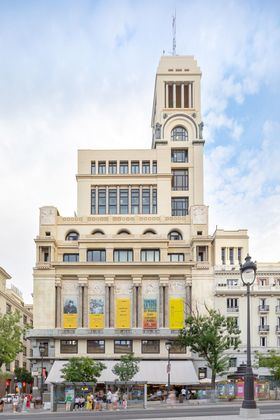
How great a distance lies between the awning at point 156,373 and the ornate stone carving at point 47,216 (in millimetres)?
20770

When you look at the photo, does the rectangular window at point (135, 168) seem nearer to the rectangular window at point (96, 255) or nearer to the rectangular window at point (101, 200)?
the rectangular window at point (101, 200)

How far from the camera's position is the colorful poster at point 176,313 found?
97500mm

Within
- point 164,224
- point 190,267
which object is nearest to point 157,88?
point 164,224

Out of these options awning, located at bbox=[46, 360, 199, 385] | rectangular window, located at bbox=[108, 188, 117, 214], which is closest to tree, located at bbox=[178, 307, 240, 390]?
awning, located at bbox=[46, 360, 199, 385]

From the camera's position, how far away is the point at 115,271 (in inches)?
3949

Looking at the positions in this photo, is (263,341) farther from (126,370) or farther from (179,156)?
(179,156)

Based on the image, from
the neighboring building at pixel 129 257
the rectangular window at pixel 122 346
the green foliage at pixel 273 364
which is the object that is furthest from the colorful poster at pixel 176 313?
the green foliage at pixel 273 364

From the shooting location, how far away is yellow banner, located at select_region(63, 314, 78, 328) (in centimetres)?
9744

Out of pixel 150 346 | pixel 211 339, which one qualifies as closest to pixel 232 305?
pixel 150 346

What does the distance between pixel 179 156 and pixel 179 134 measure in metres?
3.83

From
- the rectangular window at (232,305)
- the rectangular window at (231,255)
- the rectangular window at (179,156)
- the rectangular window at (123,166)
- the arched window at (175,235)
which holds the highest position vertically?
the rectangular window at (179,156)

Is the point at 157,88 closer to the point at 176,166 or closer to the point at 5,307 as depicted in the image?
the point at 176,166

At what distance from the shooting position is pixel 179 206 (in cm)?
11288

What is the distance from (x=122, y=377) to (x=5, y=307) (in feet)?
153
